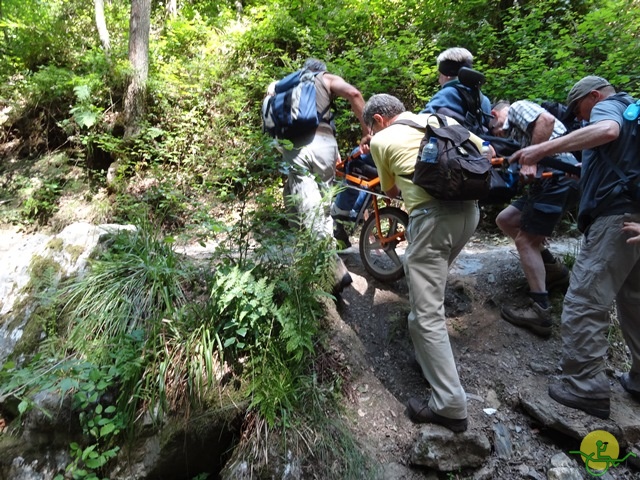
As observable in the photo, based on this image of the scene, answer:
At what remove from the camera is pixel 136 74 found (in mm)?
7086

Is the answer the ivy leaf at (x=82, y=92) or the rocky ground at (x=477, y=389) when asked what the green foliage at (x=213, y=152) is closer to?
the ivy leaf at (x=82, y=92)

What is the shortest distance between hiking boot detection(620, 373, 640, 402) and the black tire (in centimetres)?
203

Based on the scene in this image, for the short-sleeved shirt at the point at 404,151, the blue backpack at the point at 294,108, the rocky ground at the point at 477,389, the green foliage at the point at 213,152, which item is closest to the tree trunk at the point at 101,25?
the green foliage at the point at 213,152

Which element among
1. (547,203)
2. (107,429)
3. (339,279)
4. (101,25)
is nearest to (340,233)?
(339,279)

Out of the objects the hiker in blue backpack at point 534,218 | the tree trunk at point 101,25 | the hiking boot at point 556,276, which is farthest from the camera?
the tree trunk at point 101,25

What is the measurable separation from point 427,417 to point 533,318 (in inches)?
61.9

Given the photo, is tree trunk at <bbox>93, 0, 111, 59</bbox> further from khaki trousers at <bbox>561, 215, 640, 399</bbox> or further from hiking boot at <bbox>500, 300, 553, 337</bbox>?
khaki trousers at <bbox>561, 215, 640, 399</bbox>

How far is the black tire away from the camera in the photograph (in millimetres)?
4062

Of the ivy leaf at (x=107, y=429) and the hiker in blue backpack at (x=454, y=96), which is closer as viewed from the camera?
the ivy leaf at (x=107, y=429)

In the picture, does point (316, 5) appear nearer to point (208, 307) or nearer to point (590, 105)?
point (590, 105)

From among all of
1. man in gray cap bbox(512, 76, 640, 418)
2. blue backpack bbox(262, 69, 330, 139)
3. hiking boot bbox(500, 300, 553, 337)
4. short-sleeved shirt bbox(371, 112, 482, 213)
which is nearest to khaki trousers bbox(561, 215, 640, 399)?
man in gray cap bbox(512, 76, 640, 418)

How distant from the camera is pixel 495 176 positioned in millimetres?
3363

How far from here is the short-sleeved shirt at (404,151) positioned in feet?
8.91

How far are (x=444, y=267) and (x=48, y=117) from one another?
28.4 ft
